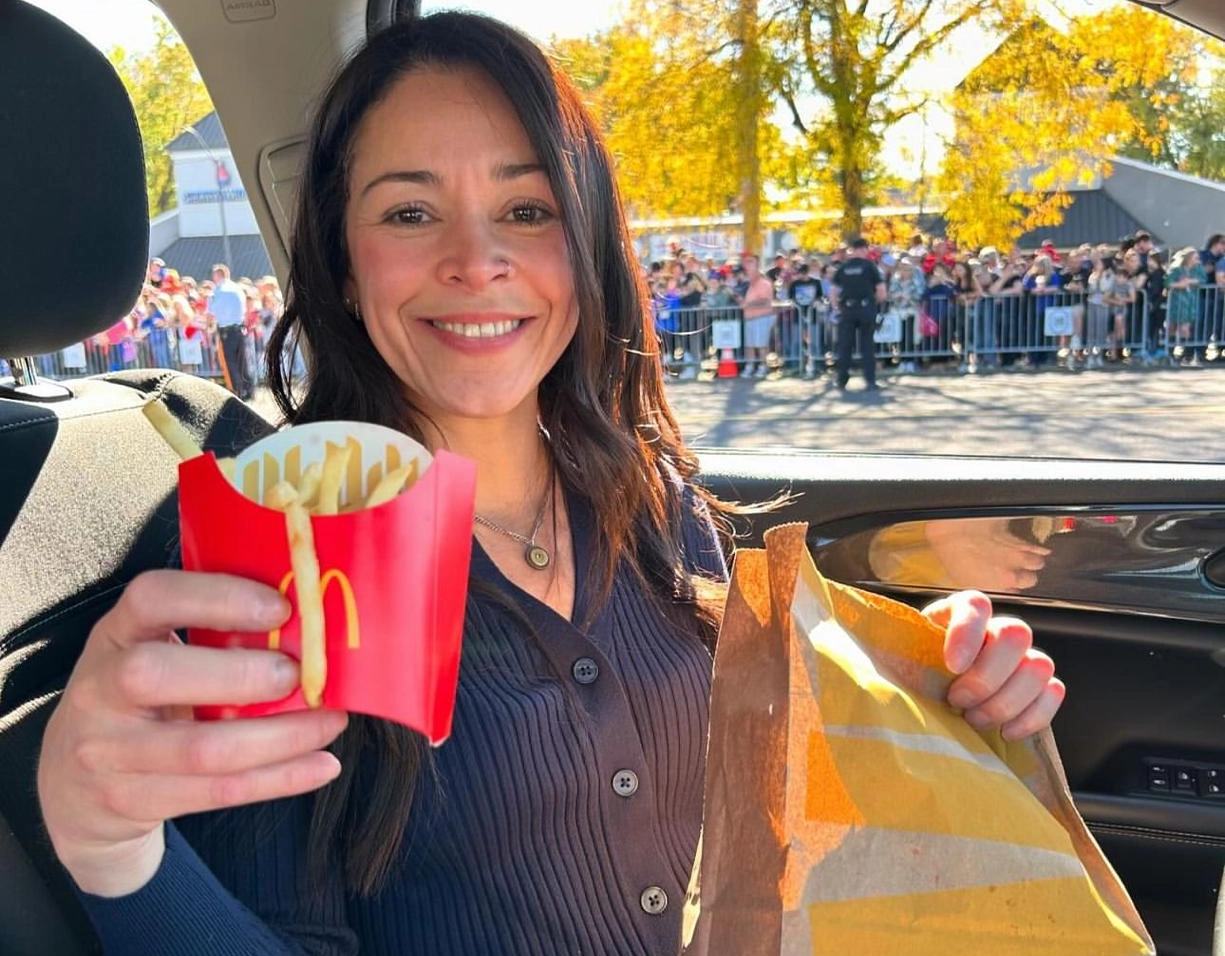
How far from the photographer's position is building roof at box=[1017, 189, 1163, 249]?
499 centimetres

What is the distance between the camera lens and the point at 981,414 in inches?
171

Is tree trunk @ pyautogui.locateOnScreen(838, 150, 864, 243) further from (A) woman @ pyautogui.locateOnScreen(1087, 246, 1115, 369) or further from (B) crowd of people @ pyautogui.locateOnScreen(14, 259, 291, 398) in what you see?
(B) crowd of people @ pyautogui.locateOnScreen(14, 259, 291, 398)

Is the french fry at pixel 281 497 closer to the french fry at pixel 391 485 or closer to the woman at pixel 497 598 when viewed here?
the french fry at pixel 391 485

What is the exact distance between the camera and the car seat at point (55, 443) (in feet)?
3.79

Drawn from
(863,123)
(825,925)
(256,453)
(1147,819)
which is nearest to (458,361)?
(256,453)

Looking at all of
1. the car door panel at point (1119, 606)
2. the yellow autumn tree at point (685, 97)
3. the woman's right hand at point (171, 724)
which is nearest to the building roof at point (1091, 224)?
the yellow autumn tree at point (685, 97)

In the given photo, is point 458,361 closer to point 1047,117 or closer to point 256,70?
point 256,70

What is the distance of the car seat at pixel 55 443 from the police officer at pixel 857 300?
5332mm

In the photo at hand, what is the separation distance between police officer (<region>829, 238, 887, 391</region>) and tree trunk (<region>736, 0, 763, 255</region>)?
7.73 ft

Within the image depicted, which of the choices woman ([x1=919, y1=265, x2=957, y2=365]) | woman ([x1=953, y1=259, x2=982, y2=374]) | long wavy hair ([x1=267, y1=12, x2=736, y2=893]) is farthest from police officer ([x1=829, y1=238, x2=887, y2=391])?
long wavy hair ([x1=267, y1=12, x2=736, y2=893])

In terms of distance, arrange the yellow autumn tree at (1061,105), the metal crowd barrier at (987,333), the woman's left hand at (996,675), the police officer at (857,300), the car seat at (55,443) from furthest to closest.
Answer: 1. the police officer at (857,300)
2. the metal crowd barrier at (987,333)
3. the yellow autumn tree at (1061,105)
4. the car seat at (55,443)
5. the woman's left hand at (996,675)

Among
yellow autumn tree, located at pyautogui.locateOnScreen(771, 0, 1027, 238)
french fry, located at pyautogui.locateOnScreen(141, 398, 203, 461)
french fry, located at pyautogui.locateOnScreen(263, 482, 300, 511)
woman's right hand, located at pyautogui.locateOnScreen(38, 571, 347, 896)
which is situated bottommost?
woman's right hand, located at pyautogui.locateOnScreen(38, 571, 347, 896)

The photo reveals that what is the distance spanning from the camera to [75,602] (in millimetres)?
1260

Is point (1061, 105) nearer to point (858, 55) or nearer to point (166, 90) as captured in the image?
point (858, 55)
